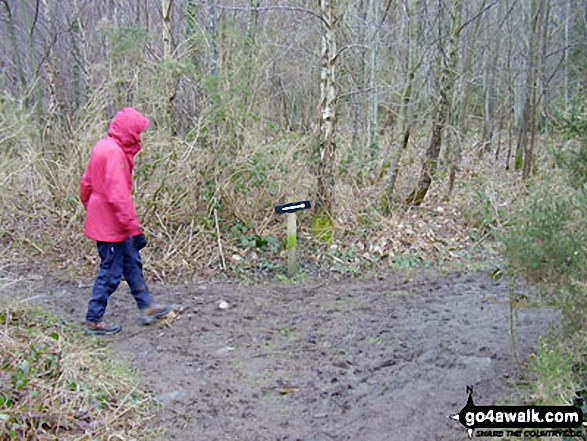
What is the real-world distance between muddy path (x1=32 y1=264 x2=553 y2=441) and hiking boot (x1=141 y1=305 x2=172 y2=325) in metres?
0.12

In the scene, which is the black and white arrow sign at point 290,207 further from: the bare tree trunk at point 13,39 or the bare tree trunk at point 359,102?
the bare tree trunk at point 13,39

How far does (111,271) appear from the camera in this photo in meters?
5.82

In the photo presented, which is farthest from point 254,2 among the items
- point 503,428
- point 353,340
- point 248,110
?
point 503,428

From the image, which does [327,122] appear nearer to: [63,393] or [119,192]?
[119,192]

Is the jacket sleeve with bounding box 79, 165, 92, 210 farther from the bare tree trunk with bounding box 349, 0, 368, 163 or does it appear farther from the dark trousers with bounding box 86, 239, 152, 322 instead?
the bare tree trunk with bounding box 349, 0, 368, 163

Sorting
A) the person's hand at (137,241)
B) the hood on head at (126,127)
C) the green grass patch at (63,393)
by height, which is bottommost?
the green grass patch at (63,393)

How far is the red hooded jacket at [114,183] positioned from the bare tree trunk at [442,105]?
5.39m

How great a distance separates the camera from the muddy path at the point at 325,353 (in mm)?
4262

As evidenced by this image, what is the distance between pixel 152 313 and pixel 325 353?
188 cm

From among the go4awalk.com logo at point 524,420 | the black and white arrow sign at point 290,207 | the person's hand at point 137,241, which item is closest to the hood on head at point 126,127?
the person's hand at point 137,241

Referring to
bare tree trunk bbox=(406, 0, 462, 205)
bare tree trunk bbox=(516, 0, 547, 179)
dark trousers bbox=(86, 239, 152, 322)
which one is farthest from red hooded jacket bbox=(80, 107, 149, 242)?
bare tree trunk bbox=(516, 0, 547, 179)

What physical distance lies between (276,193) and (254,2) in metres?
5.03

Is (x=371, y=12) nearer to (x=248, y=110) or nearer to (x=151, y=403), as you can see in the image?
(x=248, y=110)

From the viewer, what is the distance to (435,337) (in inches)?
220
